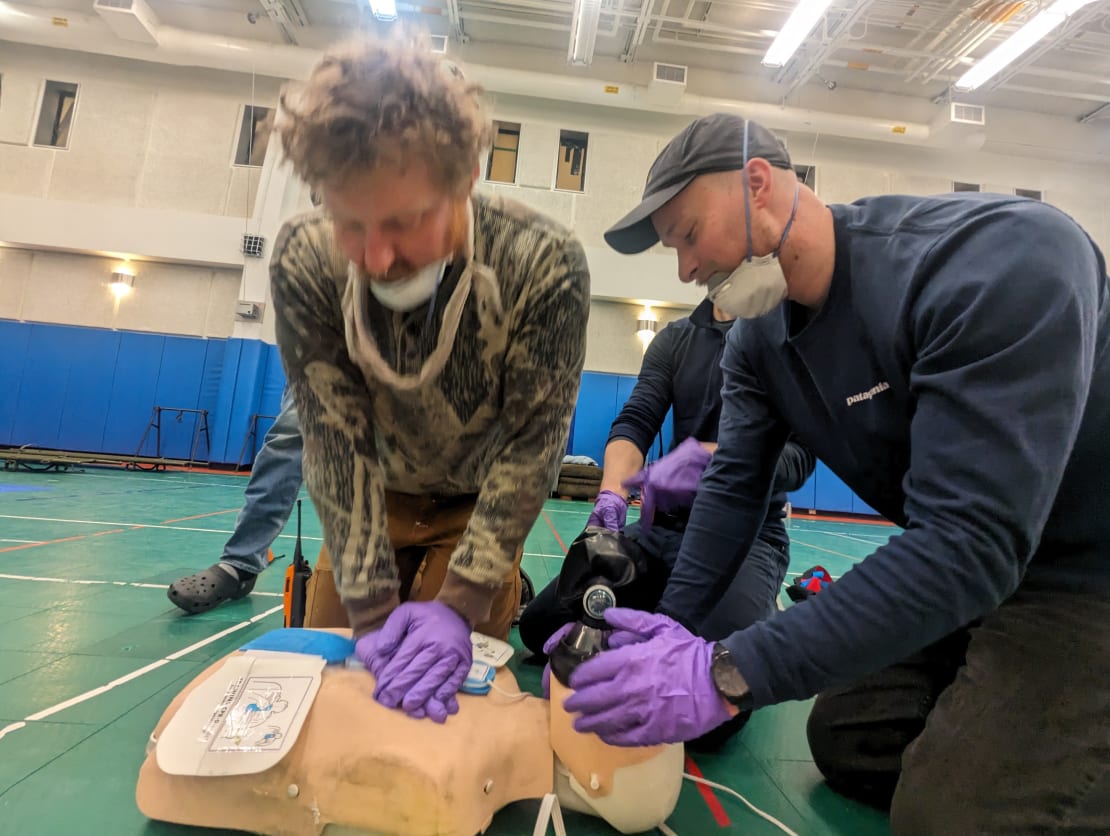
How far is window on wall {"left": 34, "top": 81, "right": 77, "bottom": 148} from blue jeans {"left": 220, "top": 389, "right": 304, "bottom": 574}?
9335 mm

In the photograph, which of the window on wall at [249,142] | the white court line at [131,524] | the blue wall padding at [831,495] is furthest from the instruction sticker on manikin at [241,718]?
the window on wall at [249,142]

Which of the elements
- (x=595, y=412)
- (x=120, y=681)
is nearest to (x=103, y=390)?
(x=595, y=412)

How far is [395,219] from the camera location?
0.80 meters

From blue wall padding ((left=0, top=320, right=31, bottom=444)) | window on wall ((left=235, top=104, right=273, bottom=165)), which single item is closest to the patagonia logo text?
window on wall ((left=235, top=104, right=273, bottom=165))

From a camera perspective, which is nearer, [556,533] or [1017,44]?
[556,533]

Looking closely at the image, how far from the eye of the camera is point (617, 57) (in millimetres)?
8172

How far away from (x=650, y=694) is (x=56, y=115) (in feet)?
38.0

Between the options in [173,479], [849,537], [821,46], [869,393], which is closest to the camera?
[869,393]

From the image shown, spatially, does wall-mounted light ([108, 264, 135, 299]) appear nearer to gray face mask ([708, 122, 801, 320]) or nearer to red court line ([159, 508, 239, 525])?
red court line ([159, 508, 239, 525])

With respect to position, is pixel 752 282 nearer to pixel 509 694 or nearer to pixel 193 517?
pixel 509 694

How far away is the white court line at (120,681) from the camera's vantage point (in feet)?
3.69

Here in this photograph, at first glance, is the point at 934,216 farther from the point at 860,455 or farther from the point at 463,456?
the point at 463,456

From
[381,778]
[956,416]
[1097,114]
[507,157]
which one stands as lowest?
[381,778]

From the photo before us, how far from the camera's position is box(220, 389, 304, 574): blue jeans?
206 cm
